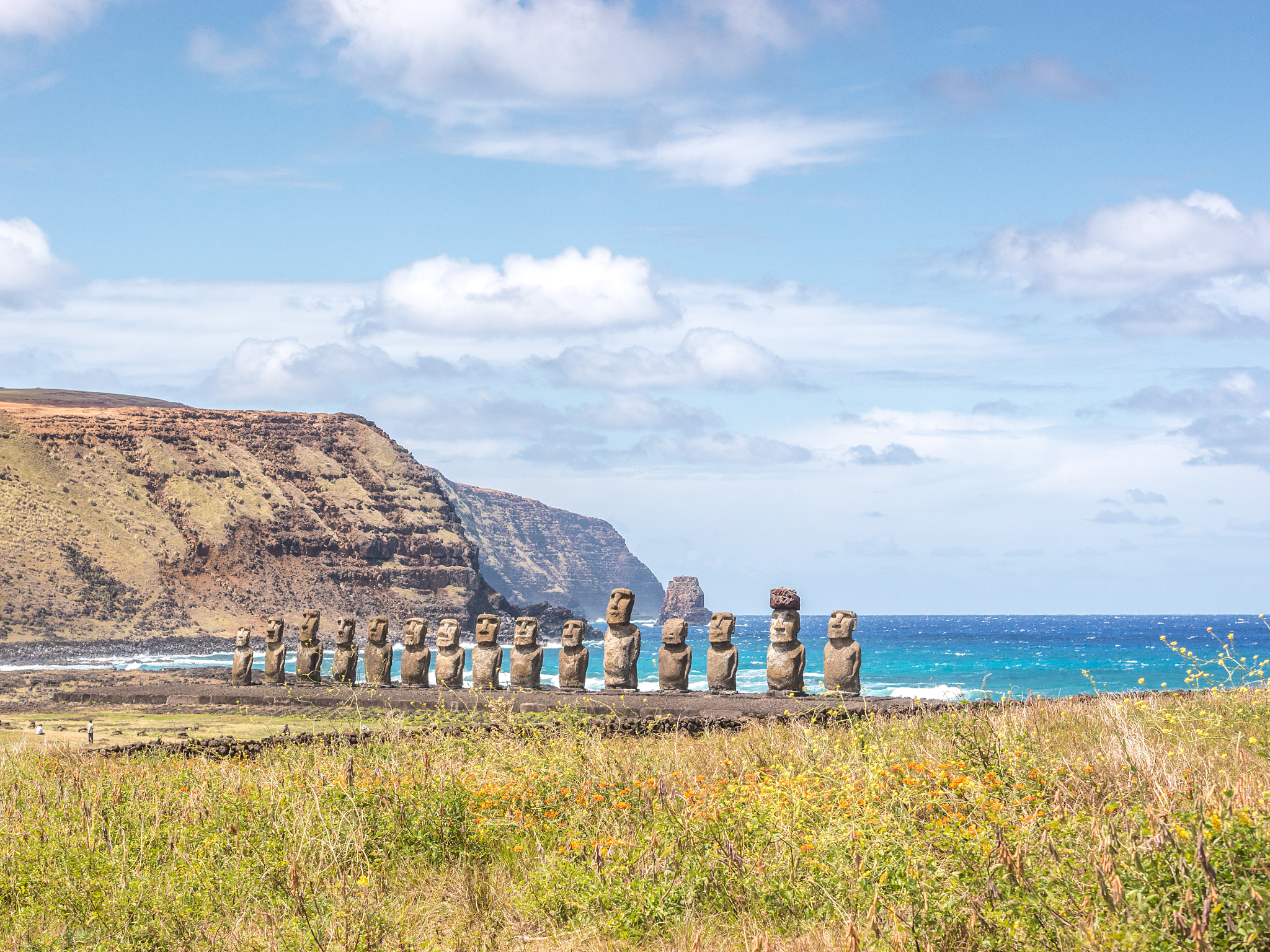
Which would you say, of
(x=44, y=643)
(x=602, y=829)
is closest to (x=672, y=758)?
(x=602, y=829)

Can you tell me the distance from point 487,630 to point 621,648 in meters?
2.83

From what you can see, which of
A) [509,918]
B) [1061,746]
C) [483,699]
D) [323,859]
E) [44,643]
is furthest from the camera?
[44,643]

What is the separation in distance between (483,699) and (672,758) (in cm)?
892

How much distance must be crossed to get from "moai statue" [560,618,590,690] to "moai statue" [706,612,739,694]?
7.43 ft

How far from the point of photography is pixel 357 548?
3219 inches

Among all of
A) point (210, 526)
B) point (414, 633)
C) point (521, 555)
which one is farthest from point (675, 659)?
point (521, 555)

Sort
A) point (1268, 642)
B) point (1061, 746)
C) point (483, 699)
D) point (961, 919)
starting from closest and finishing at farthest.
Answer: point (961, 919) < point (1061, 746) < point (483, 699) < point (1268, 642)

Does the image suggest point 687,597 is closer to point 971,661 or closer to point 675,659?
point 971,661

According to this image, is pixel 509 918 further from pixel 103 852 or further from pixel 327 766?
pixel 327 766

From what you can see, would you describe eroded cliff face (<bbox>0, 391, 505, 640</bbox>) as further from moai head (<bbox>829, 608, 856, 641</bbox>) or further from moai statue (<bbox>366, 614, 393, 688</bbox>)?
moai head (<bbox>829, 608, 856, 641</bbox>)

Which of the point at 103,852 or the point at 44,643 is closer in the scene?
the point at 103,852

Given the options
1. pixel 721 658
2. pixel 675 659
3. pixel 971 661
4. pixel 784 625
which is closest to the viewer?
pixel 784 625

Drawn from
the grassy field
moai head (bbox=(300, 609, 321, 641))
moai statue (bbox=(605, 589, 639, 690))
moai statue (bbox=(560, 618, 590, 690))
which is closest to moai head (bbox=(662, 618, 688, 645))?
moai statue (bbox=(605, 589, 639, 690))

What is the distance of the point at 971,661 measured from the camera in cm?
6675
